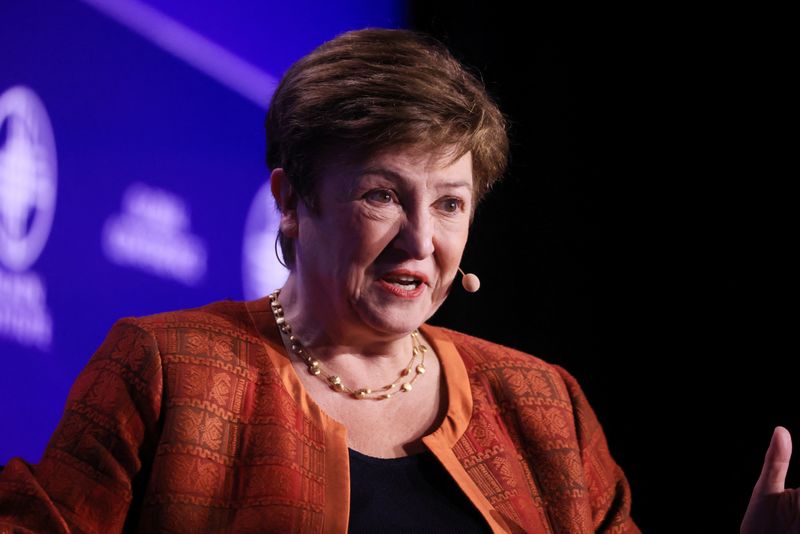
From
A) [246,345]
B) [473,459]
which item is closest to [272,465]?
[246,345]

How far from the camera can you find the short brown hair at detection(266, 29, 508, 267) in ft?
5.71

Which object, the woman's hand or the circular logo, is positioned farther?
the circular logo

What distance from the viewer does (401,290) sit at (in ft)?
5.83

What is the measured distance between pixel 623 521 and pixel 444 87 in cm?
97

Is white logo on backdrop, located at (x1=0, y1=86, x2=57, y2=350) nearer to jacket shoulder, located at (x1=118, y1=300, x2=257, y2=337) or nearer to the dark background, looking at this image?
jacket shoulder, located at (x1=118, y1=300, x2=257, y2=337)

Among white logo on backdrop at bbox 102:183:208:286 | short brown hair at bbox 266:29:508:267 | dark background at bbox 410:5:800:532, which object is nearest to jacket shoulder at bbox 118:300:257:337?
short brown hair at bbox 266:29:508:267

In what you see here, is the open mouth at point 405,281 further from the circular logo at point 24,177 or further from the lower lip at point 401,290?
the circular logo at point 24,177

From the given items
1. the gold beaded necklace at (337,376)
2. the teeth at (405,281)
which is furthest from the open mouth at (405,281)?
the gold beaded necklace at (337,376)

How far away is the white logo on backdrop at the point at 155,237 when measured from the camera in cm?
221

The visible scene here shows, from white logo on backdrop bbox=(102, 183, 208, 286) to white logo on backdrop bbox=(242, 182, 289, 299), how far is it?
0.19 metres

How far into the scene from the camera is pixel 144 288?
2.30 m

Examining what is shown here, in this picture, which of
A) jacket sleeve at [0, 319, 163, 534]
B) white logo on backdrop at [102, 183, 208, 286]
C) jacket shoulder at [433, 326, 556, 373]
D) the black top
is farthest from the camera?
white logo on backdrop at [102, 183, 208, 286]

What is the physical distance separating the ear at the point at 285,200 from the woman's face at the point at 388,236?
0.06 m

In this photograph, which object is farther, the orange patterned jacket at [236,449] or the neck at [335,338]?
the neck at [335,338]
